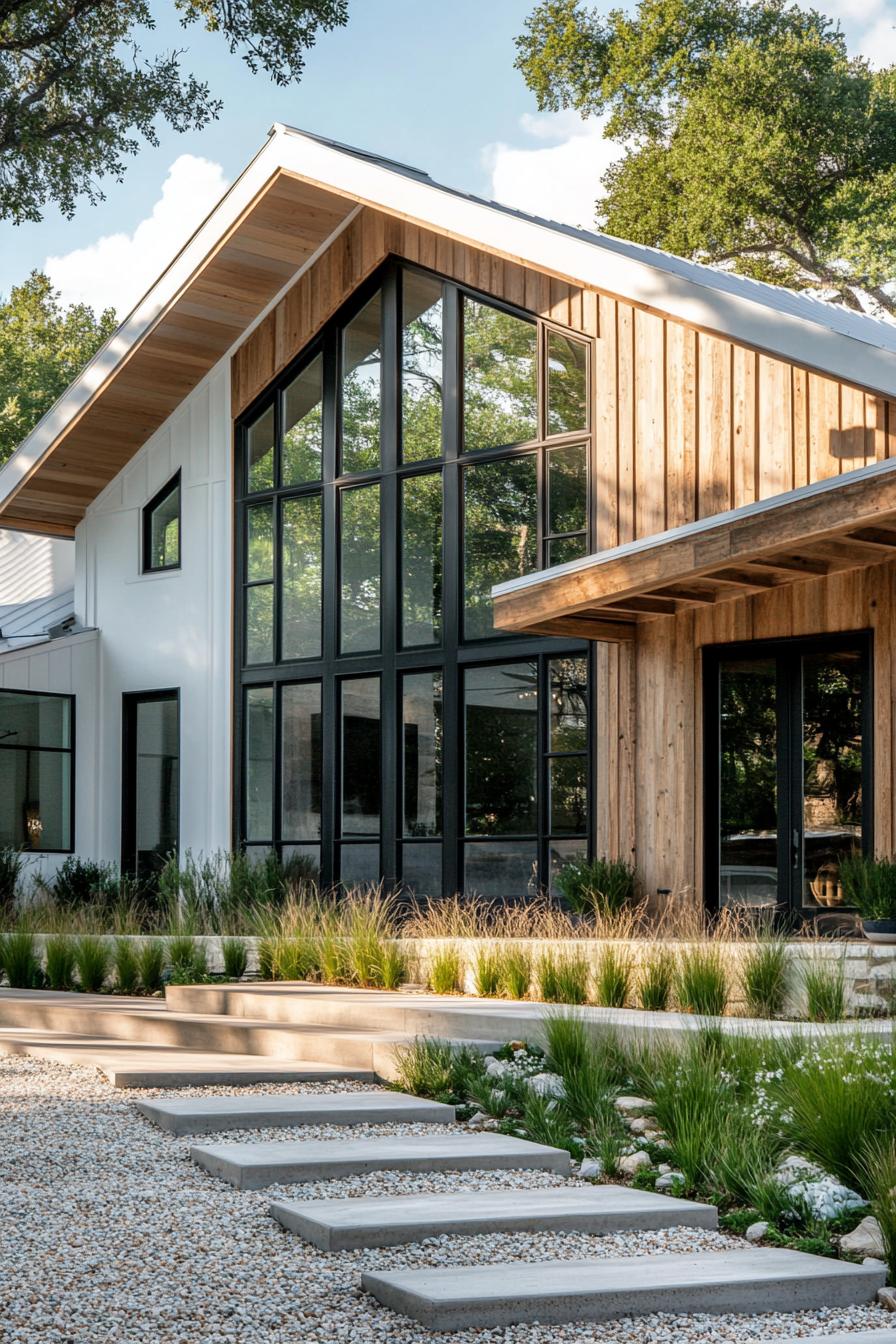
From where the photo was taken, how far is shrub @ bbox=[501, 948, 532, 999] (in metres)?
8.28

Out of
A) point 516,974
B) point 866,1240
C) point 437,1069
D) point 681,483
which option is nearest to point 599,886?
point 516,974

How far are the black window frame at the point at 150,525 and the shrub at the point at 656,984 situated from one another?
28.6 ft

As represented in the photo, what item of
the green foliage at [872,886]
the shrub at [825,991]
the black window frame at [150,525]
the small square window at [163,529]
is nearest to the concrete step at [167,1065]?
the shrub at [825,991]

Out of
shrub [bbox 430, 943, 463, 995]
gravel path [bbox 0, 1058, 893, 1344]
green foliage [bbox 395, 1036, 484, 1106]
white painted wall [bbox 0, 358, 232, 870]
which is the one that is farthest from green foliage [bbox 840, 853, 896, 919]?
white painted wall [bbox 0, 358, 232, 870]

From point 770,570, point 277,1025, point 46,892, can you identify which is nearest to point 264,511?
point 46,892

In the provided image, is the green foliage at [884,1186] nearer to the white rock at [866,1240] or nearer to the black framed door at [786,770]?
the white rock at [866,1240]

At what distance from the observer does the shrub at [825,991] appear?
720 centimetres

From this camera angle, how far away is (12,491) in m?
15.5

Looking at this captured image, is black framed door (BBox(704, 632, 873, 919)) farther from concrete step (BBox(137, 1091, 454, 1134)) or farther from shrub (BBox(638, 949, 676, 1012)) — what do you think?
concrete step (BBox(137, 1091, 454, 1134))

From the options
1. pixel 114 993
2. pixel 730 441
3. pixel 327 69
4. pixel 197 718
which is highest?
pixel 327 69

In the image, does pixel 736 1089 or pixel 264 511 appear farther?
pixel 264 511

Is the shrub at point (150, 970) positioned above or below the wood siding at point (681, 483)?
below

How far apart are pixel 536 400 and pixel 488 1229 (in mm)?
8787

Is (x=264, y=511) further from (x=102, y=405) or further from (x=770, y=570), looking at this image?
(x=770, y=570)
